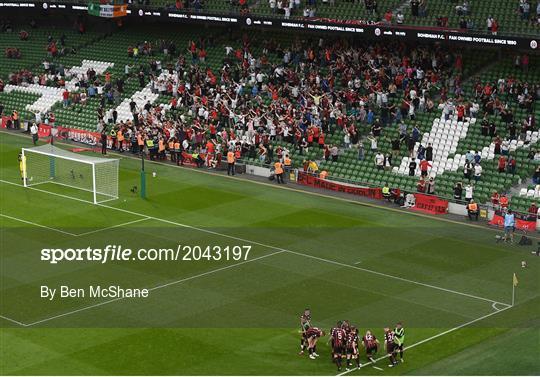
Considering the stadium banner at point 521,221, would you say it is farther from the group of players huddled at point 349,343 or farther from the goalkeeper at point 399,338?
the goalkeeper at point 399,338

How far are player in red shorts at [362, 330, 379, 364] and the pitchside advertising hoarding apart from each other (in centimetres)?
3034

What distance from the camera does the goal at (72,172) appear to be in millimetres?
63812

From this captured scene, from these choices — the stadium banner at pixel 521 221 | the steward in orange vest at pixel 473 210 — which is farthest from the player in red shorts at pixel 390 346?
the steward in orange vest at pixel 473 210

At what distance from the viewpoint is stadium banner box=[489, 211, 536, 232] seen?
186 ft

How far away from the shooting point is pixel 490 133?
64.9 meters

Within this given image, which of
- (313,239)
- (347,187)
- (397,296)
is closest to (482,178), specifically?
(347,187)

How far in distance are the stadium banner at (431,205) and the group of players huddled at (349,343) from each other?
21187 millimetres

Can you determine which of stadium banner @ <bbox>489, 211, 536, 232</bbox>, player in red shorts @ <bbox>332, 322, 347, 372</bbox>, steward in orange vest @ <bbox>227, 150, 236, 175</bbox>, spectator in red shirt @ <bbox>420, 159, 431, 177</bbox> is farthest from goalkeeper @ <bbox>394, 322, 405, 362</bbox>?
steward in orange vest @ <bbox>227, 150, 236, 175</bbox>

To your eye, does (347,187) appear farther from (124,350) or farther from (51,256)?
(124,350)

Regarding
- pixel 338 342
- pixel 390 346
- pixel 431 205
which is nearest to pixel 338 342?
pixel 338 342

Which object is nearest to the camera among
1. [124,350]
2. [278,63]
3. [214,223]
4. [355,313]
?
[124,350]

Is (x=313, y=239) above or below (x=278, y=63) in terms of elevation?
below

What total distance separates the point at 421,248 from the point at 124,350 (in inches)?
732

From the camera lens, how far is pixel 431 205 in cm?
6019
